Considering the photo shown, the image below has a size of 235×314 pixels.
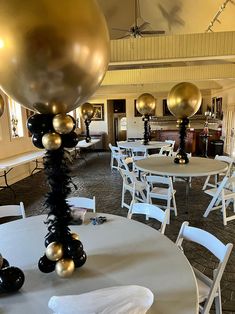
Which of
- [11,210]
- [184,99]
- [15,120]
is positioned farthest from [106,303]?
[15,120]

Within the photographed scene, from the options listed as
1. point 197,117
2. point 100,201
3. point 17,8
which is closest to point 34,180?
point 100,201

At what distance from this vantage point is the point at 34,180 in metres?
6.54

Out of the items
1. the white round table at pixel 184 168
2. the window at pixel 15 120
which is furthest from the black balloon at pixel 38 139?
the window at pixel 15 120

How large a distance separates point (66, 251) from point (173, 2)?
16.2 feet

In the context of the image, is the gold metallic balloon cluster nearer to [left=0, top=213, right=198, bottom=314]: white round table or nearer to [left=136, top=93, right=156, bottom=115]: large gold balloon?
[left=0, top=213, right=198, bottom=314]: white round table

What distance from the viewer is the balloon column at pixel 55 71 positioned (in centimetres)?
94

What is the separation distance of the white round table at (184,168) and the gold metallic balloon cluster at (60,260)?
245cm

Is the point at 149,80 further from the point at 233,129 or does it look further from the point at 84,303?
the point at 84,303

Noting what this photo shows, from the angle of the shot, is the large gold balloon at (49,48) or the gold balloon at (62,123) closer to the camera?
the large gold balloon at (49,48)

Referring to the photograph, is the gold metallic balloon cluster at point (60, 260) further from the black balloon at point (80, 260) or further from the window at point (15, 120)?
the window at point (15, 120)

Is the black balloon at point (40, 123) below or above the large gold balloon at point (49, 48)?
below

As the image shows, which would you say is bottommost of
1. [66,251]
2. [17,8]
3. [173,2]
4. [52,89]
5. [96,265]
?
[96,265]

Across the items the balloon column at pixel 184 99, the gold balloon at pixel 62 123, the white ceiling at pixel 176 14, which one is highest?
the white ceiling at pixel 176 14

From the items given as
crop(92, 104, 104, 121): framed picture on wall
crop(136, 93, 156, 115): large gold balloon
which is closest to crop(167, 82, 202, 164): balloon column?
crop(136, 93, 156, 115): large gold balloon
